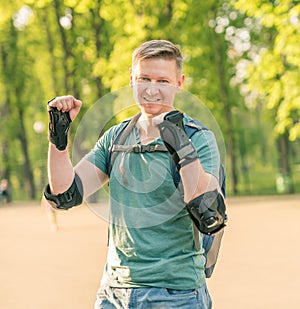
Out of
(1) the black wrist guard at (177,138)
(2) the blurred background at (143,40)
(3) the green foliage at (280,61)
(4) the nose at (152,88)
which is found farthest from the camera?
(2) the blurred background at (143,40)


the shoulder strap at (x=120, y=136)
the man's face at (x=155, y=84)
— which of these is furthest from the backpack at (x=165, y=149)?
the man's face at (x=155, y=84)

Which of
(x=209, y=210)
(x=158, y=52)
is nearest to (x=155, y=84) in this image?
(x=158, y=52)

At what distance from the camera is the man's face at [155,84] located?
280cm

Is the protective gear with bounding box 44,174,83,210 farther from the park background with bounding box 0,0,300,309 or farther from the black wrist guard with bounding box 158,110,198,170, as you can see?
the black wrist guard with bounding box 158,110,198,170

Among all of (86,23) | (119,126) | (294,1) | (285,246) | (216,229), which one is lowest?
(285,246)

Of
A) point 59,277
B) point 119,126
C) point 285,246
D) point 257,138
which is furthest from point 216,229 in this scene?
point 257,138

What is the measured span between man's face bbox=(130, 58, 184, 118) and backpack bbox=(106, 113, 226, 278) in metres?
0.12

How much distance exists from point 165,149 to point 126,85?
160 inches

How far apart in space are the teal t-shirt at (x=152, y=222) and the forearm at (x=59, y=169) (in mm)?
170

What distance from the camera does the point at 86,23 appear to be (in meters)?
34.9

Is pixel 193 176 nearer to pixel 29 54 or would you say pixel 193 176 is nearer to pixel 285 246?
pixel 285 246

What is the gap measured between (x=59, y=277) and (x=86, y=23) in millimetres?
25532

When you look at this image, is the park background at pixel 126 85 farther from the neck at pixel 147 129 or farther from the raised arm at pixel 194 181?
the raised arm at pixel 194 181

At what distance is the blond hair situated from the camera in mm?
2875
